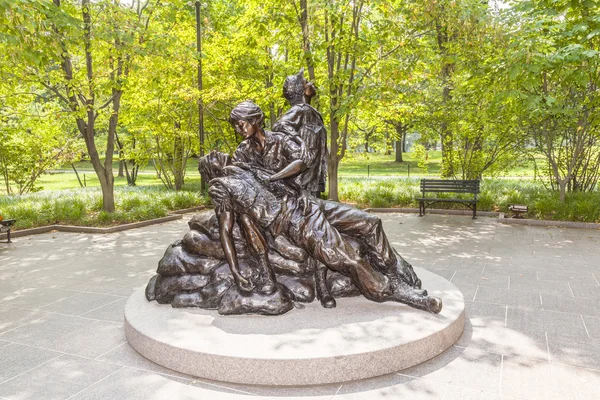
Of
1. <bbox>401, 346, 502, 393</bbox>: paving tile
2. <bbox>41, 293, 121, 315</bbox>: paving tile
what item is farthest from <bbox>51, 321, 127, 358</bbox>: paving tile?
<bbox>401, 346, 502, 393</bbox>: paving tile

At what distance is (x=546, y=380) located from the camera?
11.0ft

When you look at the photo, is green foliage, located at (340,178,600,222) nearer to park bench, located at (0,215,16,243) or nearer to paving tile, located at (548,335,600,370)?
paving tile, located at (548,335,600,370)

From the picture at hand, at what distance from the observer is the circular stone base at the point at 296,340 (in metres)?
3.30

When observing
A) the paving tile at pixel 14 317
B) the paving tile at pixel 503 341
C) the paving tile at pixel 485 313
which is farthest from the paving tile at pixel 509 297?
the paving tile at pixel 14 317

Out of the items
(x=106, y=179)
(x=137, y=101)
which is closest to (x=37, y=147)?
(x=137, y=101)

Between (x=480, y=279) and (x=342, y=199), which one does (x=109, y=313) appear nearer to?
(x=480, y=279)

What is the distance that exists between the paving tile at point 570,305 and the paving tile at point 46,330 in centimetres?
514

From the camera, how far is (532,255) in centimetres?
755

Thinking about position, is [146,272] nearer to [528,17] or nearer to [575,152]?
[528,17]

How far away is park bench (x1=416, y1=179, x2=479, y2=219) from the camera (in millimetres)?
11948

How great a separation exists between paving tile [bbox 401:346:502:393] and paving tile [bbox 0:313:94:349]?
3.29 m

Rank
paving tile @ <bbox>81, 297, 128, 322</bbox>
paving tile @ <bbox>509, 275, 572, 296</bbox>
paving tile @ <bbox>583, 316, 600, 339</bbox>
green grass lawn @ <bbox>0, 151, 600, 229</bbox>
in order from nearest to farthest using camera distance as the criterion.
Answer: paving tile @ <bbox>583, 316, 600, 339</bbox> < paving tile @ <bbox>81, 297, 128, 322</bbox> < paving tile @ <bbox>509, 275, 572, 296</bbox> < green grass lawn @ <bbox>0, 151, 600, 229</bbox>

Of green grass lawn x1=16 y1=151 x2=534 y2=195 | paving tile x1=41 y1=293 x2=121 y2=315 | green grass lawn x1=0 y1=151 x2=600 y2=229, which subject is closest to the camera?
paving tile x1=41 y1=293 x2=121 y2=315

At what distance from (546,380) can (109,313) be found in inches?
171
